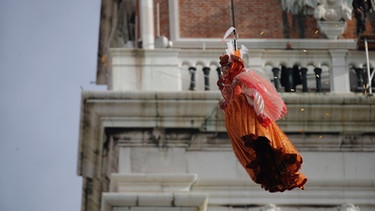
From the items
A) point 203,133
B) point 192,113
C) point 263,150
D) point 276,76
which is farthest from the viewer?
point 276,76

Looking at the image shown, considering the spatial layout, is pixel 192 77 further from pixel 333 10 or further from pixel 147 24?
pixel 333 10

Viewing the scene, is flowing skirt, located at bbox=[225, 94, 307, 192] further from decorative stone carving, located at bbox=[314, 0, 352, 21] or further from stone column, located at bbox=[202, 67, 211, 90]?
decorative stone carving, located at bbox=[314, 0, 352, 21]

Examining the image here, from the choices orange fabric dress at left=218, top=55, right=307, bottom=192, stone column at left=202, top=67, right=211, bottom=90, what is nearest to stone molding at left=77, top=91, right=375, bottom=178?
stone column at left=202, top=67, right=211, bottom=90

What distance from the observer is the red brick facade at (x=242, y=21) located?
3125cm

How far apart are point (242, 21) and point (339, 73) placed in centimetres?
236

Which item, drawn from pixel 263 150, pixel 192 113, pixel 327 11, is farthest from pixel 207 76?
pixel 263 150

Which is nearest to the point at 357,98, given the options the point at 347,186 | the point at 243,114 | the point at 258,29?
the point at 347,186

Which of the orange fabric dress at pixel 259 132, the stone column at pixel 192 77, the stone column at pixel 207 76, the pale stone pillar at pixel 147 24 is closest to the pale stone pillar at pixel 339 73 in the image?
the stone column at pixel 207 76

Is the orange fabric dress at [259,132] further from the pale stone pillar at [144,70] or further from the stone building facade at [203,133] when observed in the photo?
the pale stone pillar at [144,70]

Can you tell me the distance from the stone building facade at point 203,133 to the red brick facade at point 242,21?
122 cm

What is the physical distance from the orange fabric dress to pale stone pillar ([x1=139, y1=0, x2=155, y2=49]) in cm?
1141

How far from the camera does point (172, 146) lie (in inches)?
1114

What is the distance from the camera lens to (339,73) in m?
29.9

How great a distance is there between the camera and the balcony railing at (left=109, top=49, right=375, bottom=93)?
29188 millimetres
